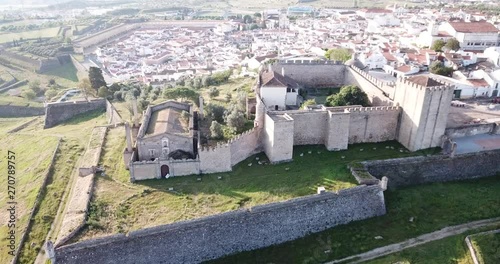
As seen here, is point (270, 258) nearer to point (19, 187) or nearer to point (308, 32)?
point (19, 187)

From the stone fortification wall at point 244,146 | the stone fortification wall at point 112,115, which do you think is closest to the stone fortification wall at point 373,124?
the stone fortification wall at point 244,146

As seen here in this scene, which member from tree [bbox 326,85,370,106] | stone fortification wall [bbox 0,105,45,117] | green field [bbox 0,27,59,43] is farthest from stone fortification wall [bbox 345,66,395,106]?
green field [bbox 0,27,59,43]

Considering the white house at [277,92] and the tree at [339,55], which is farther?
the tree at [339,55]

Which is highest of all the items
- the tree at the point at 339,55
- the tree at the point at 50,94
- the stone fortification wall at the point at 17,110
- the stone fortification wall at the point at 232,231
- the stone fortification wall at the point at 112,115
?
the tree at the point at 339,55

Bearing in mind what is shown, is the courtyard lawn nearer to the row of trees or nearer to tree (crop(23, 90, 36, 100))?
the row of trees

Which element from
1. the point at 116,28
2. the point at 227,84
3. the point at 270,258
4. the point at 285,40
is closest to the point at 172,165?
the point at 270,258

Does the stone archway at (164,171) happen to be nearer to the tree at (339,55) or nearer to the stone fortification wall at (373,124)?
the stone fortification wall at (373,124)
